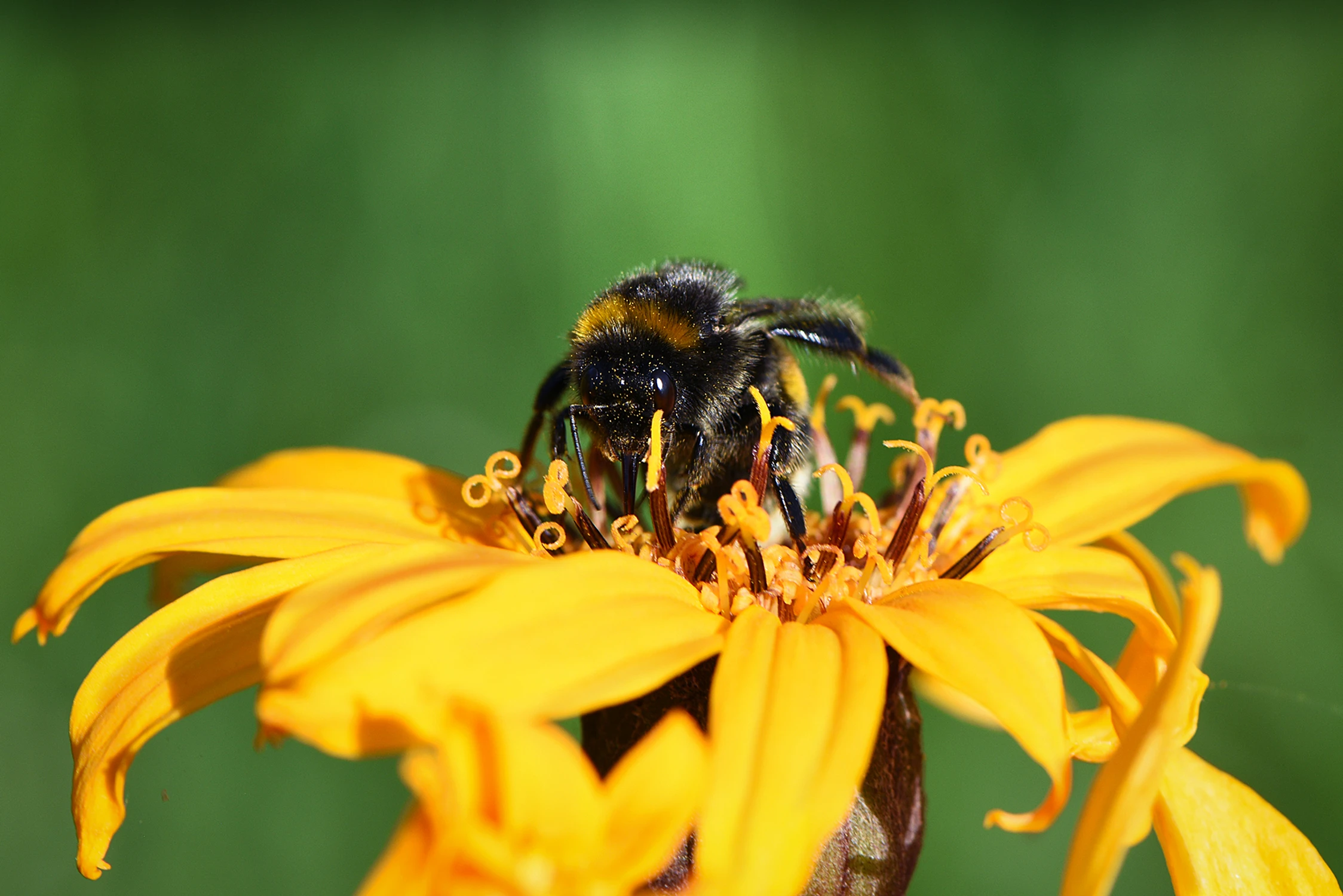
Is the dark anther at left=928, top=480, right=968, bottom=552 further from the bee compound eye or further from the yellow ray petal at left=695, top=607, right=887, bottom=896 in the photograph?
the yellow ray petal at left=695, top=607, right=887, bottom=896

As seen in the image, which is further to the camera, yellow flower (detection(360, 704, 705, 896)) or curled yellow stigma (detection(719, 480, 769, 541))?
curled yellow stigma (detection(719, 480, 769, 541))

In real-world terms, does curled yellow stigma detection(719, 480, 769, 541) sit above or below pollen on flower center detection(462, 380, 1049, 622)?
above

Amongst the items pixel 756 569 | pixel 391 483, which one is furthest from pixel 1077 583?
pixel 391 483

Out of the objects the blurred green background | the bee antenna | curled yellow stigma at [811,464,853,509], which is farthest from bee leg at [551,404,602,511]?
the blurred green background

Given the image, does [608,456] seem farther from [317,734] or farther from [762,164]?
[762,164]

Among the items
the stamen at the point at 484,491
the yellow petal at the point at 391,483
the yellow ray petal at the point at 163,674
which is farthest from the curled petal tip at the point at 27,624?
the stamen at the point at 484,491

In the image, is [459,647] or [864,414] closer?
[459,647]

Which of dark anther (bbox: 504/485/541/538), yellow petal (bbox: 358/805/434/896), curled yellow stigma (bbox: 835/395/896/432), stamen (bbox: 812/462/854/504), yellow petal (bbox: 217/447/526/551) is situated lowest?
yellow petal (bbox: 217/447/526/551)

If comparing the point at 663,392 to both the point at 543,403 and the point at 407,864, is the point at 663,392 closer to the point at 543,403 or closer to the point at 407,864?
the point at 543,403
